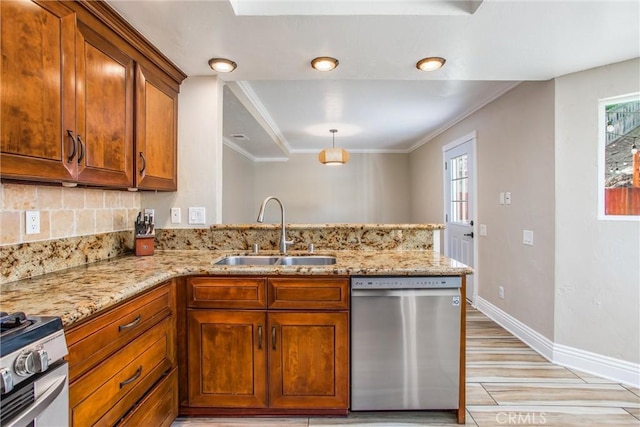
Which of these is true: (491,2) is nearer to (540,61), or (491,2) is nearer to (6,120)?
(540,61)

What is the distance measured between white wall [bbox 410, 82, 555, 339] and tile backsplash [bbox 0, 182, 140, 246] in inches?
124

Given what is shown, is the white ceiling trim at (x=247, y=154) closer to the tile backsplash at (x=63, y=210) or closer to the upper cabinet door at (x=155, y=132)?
the upper cabinet door at (x=155, y=132)

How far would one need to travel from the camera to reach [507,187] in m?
2.98

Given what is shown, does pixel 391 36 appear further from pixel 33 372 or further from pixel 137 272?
pixel 33 372

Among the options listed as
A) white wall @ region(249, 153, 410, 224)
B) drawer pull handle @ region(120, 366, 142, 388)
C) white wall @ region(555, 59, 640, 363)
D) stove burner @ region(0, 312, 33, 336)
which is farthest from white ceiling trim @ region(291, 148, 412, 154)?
stove burner @ region(0, 312, 33, 336)

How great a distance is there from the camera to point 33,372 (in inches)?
32.5

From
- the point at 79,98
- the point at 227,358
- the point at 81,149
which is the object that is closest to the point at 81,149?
the point at 81,149

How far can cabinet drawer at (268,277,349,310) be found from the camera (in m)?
1.70

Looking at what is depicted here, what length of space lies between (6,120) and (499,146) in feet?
11.7

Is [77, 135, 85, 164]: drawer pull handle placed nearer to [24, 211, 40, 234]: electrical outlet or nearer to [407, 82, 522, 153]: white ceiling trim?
[24, 211, 40, 234]: electrical outlet

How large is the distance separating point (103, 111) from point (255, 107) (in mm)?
2162

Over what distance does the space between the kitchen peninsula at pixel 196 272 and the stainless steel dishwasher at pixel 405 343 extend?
66 mm

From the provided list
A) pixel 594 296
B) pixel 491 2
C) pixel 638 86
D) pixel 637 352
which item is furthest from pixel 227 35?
pixel 637 352

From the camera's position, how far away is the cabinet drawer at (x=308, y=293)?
1.70 metres
